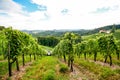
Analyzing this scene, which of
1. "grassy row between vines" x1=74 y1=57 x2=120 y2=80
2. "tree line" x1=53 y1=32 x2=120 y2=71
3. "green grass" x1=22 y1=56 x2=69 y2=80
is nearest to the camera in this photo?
"grassy row between vines" x1=74 y1=57 x2=120 y2=80

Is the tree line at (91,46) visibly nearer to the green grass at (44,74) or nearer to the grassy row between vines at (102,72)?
the grassy row between vines at (102,72)

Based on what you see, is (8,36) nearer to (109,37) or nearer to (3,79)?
(3,79)

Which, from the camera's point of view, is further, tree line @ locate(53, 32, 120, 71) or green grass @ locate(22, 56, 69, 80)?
tree line @ locate(53, 32, 120, 71)

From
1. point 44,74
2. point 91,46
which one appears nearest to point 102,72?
point 44,74

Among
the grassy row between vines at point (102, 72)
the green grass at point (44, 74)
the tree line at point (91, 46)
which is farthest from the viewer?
the tree line at point (91, 46)

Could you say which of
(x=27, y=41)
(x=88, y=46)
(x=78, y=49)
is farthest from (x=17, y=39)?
(x=78, y=49)

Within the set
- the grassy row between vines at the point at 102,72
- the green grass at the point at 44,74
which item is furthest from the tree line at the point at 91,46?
the green grass at the point at 44,74

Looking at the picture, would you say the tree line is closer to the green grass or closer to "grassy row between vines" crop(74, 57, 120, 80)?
"grassy row between vines" crop(74, 57, 120, 80)

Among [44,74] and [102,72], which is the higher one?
[44,74]

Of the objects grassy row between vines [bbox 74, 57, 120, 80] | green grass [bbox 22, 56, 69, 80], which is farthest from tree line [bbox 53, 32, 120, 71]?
green grass [bbox 22, 56, 69, 80]

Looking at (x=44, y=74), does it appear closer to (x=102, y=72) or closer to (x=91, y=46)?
(x=102, y=72)

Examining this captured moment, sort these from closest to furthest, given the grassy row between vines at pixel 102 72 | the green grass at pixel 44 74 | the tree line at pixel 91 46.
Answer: the grassy row between vines at pixel 102 72 → the green grass at pixel 44 74 → the tree line at pixel 91 46

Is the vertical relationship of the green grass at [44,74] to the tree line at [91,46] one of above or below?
below

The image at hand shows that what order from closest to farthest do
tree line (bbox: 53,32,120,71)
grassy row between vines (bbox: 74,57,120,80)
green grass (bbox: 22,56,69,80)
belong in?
grassy row between vines (bbox: 74,57,120,80) → green grass (bbox: 22,56,69,80) → tree line (bbox: 53,32,120,71)
